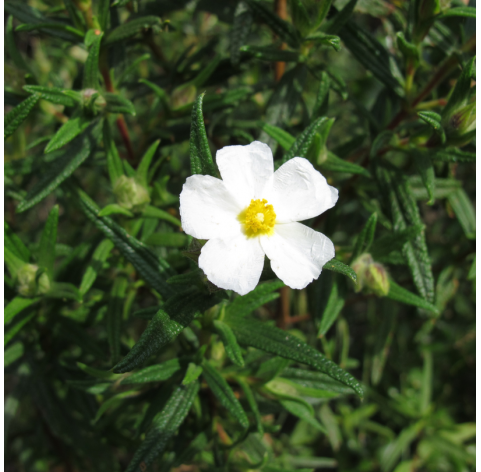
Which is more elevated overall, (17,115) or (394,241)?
(17,115)

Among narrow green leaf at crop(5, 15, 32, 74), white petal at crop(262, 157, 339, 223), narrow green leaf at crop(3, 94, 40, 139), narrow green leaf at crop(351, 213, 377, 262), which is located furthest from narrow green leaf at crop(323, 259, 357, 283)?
narrow green leaf at crop(5, 15, 32, 74)

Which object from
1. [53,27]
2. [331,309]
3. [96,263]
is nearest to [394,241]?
[331,309]

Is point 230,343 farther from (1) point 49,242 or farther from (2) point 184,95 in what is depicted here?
(2) point 184,95

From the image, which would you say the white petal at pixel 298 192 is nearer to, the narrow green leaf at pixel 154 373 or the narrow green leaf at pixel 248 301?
the narrow green leaf at pixel 248 301

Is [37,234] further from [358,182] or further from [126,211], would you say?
[358,182]

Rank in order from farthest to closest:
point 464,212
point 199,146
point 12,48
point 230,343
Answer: point 464,212
point 12,48
point 230,343
point 199,146

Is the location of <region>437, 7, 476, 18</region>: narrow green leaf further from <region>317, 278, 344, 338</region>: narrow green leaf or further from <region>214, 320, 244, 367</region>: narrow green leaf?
<region>214, 320, 244, 367</region>: narrow green leaf
